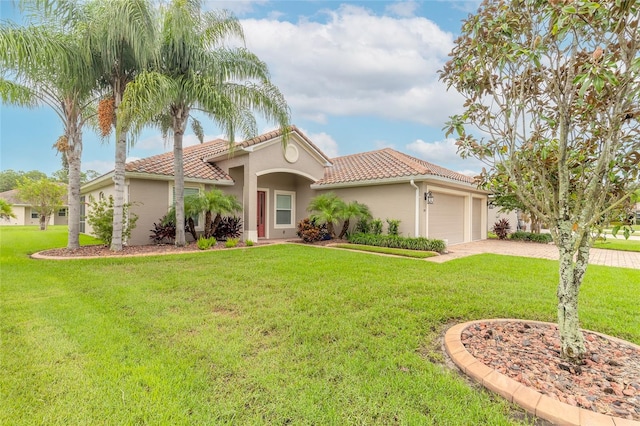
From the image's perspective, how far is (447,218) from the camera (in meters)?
15.8

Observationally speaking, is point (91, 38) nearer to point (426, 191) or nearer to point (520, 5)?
point (520, 5)

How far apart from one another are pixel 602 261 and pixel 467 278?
7118 mm

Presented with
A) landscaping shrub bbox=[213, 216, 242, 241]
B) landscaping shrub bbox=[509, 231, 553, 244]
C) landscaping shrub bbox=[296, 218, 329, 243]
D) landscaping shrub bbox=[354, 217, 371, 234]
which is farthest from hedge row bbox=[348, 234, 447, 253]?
landscaping shrub bbox=[509, 231, 553, 244]

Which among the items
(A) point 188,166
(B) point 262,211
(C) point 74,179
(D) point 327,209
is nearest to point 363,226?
(D) point 327,209

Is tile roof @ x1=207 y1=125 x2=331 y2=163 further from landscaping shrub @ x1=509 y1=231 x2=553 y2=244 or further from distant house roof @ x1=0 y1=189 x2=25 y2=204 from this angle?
distant house roof @ x1=0 y1=189 x2=25 y2=204

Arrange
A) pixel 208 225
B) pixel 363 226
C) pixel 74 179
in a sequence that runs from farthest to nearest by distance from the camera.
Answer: pixel 363 226
pixel 208 225
pixel 74 179

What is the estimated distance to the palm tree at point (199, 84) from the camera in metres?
9.97

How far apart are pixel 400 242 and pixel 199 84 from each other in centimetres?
1018

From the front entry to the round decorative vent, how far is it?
8.37 ft

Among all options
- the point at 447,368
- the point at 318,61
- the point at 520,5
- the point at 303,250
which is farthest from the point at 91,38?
the point at 447,368

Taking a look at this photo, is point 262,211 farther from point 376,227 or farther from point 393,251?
point 393,251

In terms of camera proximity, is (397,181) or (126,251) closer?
(126,251)

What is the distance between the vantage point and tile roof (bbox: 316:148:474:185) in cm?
1389

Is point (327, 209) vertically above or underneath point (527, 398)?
above
